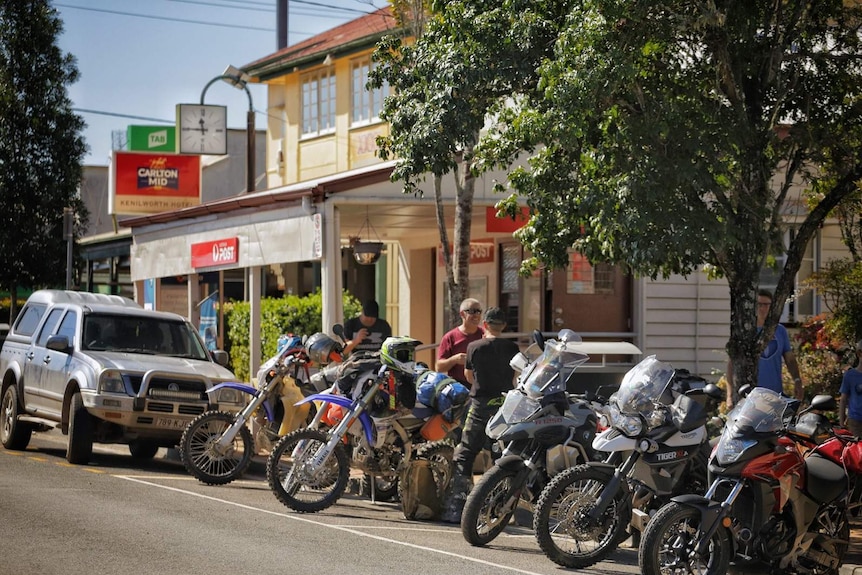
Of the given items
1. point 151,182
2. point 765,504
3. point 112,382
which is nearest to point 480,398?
point 765,504

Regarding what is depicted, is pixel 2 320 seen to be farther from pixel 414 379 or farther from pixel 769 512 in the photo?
pixel 769 512

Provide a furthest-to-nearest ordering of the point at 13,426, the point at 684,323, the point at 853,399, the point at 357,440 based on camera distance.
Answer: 1. the point at 684,323
2. the point at 13,426
3. the point at 357,440
4. the point at 853,399

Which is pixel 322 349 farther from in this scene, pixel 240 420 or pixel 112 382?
pixel 112 382

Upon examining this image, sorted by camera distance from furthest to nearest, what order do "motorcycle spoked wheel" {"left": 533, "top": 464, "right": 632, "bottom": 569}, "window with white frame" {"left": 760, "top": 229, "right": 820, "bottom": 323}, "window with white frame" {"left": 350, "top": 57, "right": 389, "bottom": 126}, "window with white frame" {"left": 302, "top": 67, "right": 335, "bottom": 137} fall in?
"window with white frame" {"left": 302, "top": 67, "right": 335, "bottom": 137} → "window with white frame" {"left": 350, "top": 57, "right": 389, "bottom": 126} → "window with white frame" {"left": 760, "top": 229, "right": 820, "bottom": 323} → "motorcycle spoked wheel" {"left": 533, "top": 464, "right": 632, "bottom": 569}

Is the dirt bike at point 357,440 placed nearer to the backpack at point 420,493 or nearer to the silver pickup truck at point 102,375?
the backpack at point 420,493

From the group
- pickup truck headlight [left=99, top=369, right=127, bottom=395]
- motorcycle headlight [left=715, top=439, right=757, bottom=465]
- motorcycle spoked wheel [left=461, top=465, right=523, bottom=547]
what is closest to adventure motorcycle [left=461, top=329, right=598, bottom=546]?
motorcycle spoked wheel [left=461, top=465, right=523, bottom=547]

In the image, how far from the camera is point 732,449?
27.9 feet

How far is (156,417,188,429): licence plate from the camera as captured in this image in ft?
47.7

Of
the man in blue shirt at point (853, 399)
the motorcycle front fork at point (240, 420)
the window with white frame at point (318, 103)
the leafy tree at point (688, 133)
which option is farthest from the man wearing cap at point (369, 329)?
the window with white frame at point (318, 103)

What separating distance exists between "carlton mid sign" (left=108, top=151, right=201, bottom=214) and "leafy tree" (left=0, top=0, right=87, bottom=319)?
3.18 metres

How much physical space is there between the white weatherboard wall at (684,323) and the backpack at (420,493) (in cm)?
863

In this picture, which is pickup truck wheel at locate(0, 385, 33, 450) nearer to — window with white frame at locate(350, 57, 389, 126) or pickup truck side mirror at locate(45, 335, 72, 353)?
pickup truck side mirror at locate(45, 335, 72, 353)

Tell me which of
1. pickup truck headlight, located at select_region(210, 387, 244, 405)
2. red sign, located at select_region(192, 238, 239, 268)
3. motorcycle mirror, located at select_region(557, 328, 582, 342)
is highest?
red sign, located at select_region(192, 238, 239, 268)

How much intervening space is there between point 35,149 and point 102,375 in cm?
1714
